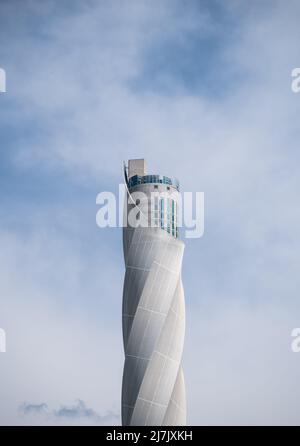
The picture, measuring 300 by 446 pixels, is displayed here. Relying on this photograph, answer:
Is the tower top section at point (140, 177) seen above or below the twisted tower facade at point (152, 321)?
above

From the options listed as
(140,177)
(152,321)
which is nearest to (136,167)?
(140,177)

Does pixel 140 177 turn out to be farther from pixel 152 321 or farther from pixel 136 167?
pixel 152 321

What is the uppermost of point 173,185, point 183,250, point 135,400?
point 173,185

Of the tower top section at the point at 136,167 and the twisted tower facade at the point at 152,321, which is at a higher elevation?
the tower top section at the point at 136,167

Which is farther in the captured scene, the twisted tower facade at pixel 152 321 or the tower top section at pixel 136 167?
the tower top section at pixel 136 167

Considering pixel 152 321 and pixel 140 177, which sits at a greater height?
pixel 140 177

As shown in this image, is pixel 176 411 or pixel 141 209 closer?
pixel 176 411
